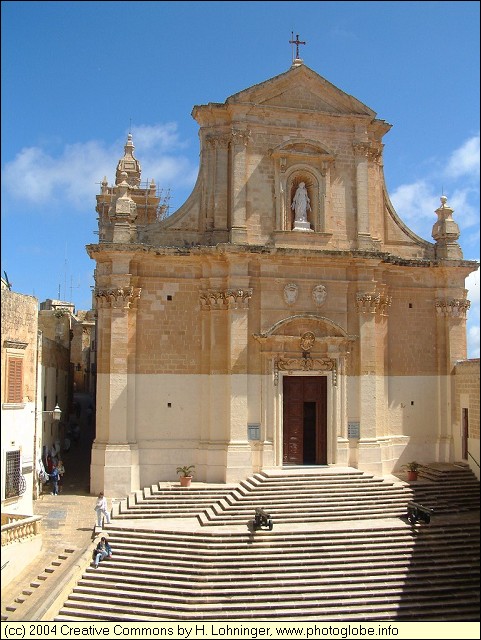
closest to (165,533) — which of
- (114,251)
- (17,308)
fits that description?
(17,308)

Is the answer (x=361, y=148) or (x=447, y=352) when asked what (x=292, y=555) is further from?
(x=361, y=148)

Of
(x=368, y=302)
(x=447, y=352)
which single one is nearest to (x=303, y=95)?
(x=368, y=302)

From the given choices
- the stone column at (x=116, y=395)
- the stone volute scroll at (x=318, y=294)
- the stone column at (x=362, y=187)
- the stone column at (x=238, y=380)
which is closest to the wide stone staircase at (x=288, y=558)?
the stone column at (x=238, y=380)

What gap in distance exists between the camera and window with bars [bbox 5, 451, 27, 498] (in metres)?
18.7

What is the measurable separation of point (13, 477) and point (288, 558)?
8529 mm

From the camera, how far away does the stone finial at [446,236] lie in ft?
83.7

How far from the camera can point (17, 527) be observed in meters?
16.5

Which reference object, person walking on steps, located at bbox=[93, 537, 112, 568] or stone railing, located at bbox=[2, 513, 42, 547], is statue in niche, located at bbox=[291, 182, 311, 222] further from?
stone railing, located at bbox=[2, 513, 42, 547]

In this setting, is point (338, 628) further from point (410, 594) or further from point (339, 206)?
point (339, 206)

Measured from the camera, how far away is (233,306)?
22859 mm

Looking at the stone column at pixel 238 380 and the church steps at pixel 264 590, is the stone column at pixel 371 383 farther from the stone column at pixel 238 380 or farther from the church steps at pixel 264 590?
the church steps at pixel 264 590

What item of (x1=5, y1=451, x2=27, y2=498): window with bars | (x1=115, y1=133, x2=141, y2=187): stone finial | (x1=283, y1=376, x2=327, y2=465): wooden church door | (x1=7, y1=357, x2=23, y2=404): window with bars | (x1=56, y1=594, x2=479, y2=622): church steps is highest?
(x1=115, y1=133, x2=141, y2=187): stone finial

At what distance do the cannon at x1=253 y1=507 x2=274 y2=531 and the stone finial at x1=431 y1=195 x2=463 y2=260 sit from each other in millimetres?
13119

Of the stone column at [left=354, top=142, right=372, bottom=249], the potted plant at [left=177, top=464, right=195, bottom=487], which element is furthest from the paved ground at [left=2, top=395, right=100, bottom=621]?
the stone column at [left=354, top=142, right=372, bottom=249]
